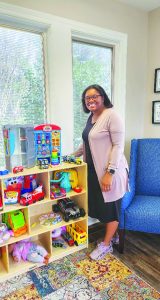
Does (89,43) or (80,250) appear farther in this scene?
(89,43)

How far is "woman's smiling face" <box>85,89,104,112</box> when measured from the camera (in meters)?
1.70

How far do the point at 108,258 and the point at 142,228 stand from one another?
0.39 metres

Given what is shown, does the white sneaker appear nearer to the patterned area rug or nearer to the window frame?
the patterned area rug

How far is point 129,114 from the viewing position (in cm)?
247

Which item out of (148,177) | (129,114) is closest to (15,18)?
(129,114)

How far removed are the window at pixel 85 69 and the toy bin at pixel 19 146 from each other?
639 mm

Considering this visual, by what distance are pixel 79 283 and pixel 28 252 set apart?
475mm

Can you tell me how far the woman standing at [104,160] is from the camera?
1647 millimetres

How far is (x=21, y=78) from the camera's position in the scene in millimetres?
1861

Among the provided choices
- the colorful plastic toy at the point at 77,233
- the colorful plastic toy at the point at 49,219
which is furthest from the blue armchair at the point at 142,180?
the colorful plastic toy at the point at 49,219

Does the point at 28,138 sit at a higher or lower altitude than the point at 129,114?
lower

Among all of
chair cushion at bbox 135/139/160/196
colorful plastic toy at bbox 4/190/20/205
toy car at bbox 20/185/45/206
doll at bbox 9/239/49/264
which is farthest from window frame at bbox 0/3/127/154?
doll at bbox 9/239/49/264

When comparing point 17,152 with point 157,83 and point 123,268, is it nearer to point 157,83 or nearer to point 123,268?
point 123,268

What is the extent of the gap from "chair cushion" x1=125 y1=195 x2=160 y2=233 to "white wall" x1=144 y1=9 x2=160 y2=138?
917mm
